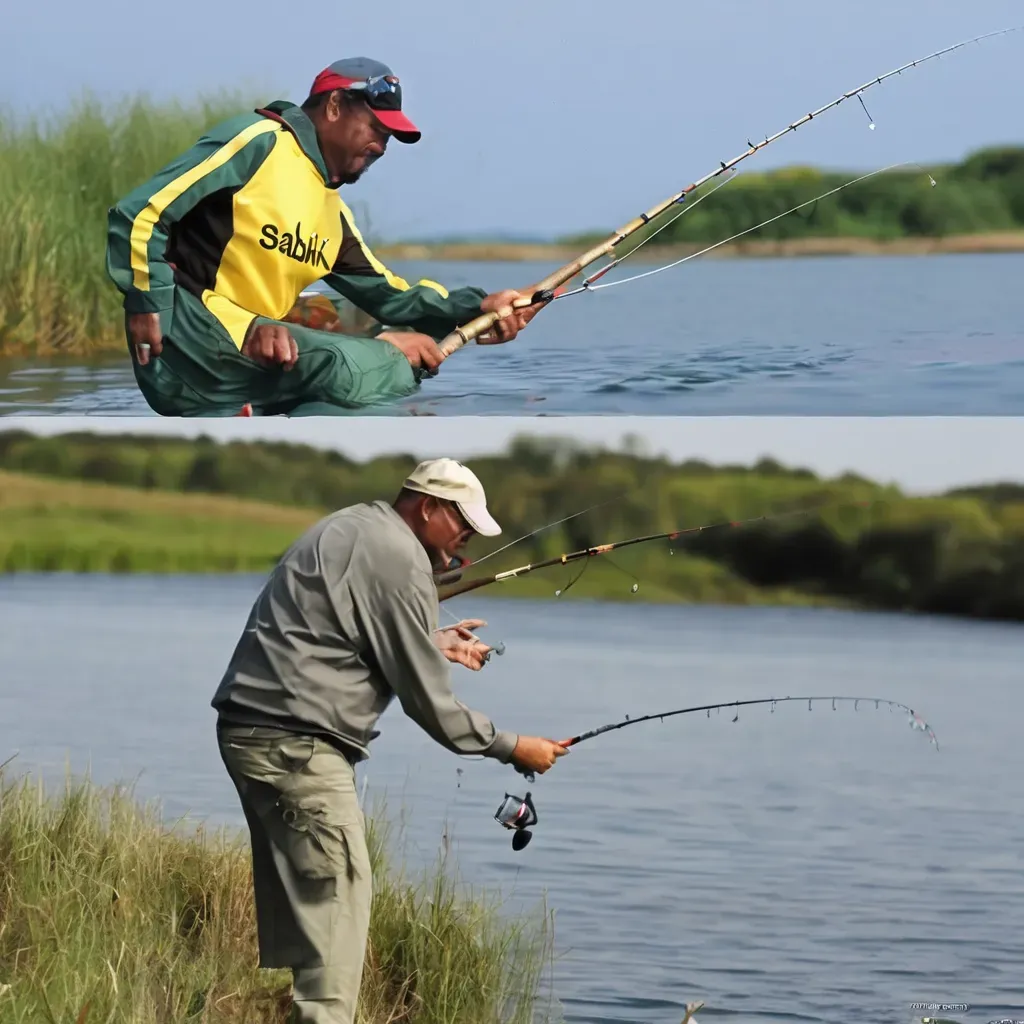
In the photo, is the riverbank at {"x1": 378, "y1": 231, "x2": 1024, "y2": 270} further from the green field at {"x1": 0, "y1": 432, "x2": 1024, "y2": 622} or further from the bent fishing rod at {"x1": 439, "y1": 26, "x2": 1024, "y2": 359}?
the green field at {"x1": 0, "y1": 432, "x2": 1024, "y2": 622}

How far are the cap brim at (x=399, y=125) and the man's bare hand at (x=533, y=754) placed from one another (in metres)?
1.51

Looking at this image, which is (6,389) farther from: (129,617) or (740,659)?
(740,659)

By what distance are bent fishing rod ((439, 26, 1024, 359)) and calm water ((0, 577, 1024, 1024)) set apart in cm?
175

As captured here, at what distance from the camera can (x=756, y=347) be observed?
4.79 m

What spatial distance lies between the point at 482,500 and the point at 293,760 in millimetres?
725

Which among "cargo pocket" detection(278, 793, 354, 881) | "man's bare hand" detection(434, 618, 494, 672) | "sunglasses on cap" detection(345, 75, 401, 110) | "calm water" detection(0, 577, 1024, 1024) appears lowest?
"calm water" detection(0, 577, 1024, 1024)

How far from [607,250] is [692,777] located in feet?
8.78

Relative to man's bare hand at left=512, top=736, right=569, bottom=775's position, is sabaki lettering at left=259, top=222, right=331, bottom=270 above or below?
above

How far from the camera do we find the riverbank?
15.3 feet

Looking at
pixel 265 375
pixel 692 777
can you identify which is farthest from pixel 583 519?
pixel 265 375

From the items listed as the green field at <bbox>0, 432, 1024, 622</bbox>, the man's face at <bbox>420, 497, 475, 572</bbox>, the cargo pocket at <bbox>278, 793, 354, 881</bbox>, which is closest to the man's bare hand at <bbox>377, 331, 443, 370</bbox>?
the man's face at <bbox>420, 497, 475, 572</bbox>

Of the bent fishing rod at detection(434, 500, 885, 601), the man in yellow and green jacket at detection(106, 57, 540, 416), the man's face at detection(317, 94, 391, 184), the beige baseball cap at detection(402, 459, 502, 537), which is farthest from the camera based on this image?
the bent fishing rod at detection(434, 500, 885, 601)

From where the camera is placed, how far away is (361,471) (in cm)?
578

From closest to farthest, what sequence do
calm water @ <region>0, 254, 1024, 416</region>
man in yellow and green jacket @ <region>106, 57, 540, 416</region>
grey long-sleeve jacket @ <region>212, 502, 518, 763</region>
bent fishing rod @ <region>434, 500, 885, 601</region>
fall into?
grey long-sleeve jacket @ <region>212, 502, 518, 763</region>, man in yellow and green jacket @ <region>106, 57, 540, 416</region>, calm water @ <region>0, 254, 1024, 416</region>, bent fishing rod @ <region>434, 500, 885, 601</region>
